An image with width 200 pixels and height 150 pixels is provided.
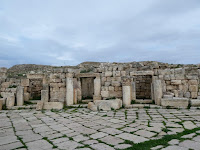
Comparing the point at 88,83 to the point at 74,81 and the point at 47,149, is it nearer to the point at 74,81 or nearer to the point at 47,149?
the point at 74,81

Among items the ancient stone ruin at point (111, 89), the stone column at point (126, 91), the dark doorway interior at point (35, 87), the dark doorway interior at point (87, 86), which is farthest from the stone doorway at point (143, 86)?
the dark doorway interior at point (35, 87)

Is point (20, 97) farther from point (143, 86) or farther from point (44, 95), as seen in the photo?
point (143, 86)

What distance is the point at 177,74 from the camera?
9555 mm

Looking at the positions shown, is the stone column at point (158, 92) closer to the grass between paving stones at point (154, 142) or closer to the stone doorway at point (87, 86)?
the grass between paving stones at point (154, 142)

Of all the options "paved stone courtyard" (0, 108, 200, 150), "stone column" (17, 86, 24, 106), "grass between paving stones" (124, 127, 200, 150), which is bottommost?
"paved stone courtyard" (0, 108, 200, 150)

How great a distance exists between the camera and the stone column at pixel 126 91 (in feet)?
29.5

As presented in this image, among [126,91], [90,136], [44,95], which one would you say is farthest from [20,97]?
[90,136]

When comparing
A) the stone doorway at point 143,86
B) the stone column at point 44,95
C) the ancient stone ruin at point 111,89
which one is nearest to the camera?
the ancient stone ruin at point 111,89

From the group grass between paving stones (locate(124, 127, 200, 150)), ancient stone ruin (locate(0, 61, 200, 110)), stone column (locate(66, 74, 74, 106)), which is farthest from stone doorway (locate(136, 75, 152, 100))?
grass between paving stones (locate(124, 127, 200, 150))

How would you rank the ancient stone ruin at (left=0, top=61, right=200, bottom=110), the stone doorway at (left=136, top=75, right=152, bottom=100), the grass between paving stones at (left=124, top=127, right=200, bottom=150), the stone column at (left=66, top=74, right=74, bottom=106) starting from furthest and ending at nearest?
the stone doorway at (left=136, top=75, right=152, bottom=100) → the stone column at (left=66, top=74, right=74, bottom=106) → the ancient stone ruin at (left=0, top=61, right=200, bottom=110) → the grass between paving stones at (left=124, top=127, right=200, bottom=150)

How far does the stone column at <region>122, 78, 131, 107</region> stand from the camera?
29.5ft

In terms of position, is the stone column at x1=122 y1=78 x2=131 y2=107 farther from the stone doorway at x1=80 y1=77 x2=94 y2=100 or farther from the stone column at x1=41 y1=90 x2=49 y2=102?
the stone column at x1=41 y1=90 x2=49 y2=102

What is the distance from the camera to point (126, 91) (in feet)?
29.7

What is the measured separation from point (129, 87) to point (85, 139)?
5716 millimetres
